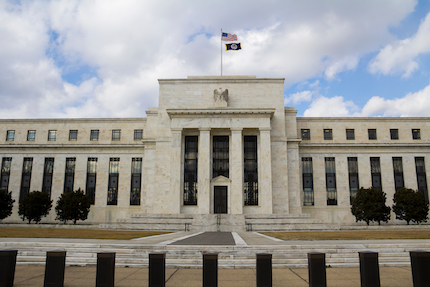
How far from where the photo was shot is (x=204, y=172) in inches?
1684

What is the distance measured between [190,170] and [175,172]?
105 inches

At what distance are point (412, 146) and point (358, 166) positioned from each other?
361 inches

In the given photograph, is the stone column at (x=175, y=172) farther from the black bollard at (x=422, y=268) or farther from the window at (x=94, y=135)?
the black bollard at (x=422, y=268)

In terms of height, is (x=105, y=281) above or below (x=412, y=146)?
below

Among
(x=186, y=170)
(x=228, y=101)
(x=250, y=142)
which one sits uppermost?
(x=228, y=101)

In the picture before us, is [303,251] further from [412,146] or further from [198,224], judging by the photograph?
[412,146]

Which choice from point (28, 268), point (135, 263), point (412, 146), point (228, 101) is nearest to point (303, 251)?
point (135, 263)

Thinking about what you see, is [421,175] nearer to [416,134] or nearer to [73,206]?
[416,134]

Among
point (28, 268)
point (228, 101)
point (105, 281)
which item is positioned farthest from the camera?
point (228, 101)

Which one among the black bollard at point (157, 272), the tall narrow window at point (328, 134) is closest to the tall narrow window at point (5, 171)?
the tall narrow window at point (328, 134)

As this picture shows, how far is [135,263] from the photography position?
13.7 metres

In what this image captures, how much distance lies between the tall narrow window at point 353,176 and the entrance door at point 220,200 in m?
20.0

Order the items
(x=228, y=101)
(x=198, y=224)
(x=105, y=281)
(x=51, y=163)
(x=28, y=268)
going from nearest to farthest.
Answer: (x=105, y=281)
(x=28, y=268)
(x=198, y=224)
(x=228, y=101)
(x=51, y=163)

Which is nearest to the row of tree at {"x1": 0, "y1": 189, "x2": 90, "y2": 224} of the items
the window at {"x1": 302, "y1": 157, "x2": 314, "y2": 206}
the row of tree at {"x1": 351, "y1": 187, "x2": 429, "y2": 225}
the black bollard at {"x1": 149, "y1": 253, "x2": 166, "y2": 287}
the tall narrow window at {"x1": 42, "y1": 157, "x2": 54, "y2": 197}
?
the tall narrow window at {"x1": 42, "y1": 157, "x2": 54, "y2": 197}
